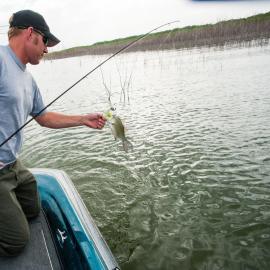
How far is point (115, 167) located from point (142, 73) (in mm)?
13062

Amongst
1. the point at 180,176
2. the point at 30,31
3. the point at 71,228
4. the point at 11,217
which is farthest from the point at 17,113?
the point at 180,176

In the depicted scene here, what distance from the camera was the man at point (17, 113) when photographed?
2.67 m

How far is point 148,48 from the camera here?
35469mm

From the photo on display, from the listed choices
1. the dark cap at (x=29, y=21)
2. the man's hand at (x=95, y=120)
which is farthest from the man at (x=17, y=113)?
the man's hand at (x=95, y=120)

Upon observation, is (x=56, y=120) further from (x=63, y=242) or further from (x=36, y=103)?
(x=63, y=242)

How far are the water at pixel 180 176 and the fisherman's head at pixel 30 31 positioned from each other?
7.78 ft

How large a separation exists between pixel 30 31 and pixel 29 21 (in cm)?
8

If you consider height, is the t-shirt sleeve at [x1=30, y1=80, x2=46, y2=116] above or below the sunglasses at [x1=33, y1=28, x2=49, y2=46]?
below

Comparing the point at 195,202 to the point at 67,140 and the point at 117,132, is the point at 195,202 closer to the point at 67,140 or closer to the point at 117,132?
the point at 117,132

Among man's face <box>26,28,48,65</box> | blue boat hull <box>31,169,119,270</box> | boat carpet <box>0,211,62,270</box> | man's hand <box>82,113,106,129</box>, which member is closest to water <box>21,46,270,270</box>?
blue boat hull <box>31,169,119,270</box>

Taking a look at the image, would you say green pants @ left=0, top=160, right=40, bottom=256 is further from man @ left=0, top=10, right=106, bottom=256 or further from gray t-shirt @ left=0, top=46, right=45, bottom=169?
gray t-shirt @ left=0, top=46, right=45, bottom=169

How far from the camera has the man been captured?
2.67 meters

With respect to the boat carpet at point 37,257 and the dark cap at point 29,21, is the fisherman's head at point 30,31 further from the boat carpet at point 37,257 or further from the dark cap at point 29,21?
the boat carpet at point 37,257

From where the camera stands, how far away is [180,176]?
5266 mm
